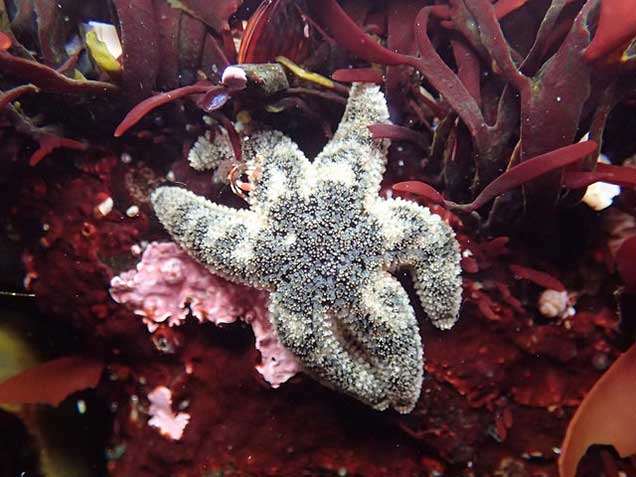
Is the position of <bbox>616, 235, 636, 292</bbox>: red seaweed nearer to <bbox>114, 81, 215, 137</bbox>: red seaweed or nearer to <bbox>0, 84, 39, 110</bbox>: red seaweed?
<bbox>114, 81, 215, 137</bbox>: red seaweed

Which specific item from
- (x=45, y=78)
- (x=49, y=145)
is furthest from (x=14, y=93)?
(x=49, y=145)

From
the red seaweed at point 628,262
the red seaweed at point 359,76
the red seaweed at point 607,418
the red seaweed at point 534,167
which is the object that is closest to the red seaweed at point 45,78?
the red seaweed at point 359,76

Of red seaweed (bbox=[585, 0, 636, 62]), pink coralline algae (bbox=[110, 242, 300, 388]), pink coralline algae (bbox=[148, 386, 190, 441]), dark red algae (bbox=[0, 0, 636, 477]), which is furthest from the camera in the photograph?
pink coralline algae (bbox=[148, 386, 190, 441])

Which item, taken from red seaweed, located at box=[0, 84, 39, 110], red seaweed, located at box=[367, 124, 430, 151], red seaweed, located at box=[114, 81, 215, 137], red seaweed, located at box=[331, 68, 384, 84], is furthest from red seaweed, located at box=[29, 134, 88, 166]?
red seaweed, located at box=[367, 124, 430, 151]

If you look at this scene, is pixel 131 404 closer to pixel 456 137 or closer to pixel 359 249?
pixel 359 249

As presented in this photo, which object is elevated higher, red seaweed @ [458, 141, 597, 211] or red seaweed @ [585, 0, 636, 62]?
red seaweed @ [585, 0, 636, 62]

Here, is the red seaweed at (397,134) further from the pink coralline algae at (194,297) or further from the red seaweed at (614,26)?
the pink coralline algae at (194,297)
